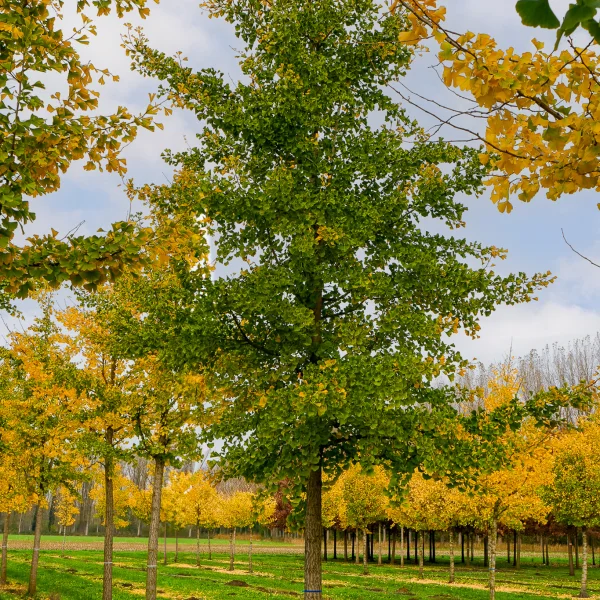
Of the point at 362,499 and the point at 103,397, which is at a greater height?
the point at 103,397

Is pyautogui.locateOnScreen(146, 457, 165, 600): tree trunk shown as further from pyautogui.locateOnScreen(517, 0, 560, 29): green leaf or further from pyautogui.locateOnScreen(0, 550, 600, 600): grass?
pyautogui.locateOnScreen(517, 0, 560, 29): green leaf

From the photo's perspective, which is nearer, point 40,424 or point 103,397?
point 103,397

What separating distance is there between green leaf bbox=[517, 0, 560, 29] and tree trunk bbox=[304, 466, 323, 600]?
21.8ft

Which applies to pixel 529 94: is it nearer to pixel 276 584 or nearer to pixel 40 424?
pixel 40 424

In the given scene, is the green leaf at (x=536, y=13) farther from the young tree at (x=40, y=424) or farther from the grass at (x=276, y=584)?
the grass at (x=276, y=584)

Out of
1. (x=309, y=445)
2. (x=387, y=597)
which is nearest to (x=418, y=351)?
(x=309, y=445)

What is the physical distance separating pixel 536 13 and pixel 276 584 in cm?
2477

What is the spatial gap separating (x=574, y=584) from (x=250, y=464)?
83.1ft

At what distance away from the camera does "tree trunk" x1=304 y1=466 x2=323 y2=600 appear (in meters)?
7.43

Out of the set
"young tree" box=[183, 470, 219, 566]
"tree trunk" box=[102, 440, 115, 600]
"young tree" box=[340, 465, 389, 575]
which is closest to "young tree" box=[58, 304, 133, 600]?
"tree trunk" box=[102, 440, 115, 600]

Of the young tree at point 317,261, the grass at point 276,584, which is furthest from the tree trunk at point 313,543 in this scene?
the grass at point 276,584

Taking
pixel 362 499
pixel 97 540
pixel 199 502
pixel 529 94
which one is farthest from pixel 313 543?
pixel 97 540

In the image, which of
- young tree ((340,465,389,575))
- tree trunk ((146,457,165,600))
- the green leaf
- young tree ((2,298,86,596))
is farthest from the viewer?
young tree ((340,465,389,575))

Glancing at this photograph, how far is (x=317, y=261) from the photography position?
26.5 feet
